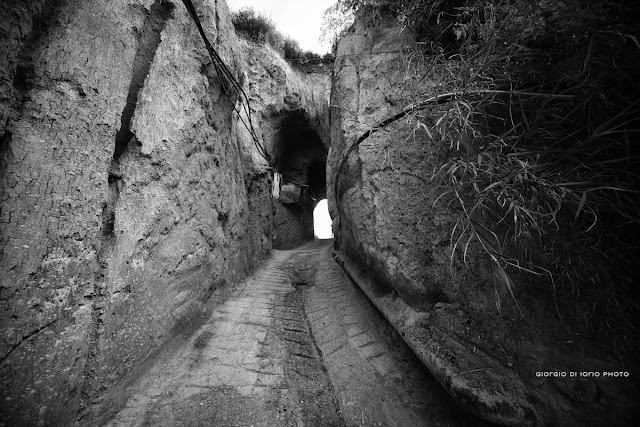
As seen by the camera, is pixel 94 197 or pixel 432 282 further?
pixel 432 282

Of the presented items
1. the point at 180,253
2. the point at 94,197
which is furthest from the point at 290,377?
the point at 94,197

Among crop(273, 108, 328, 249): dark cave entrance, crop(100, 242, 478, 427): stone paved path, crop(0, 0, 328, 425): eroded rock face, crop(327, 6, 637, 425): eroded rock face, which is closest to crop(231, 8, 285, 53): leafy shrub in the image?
crop(273, 108, 328, 249): dark cave entrance

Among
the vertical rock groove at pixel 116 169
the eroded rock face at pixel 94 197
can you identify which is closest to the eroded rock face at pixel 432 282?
the eroded rock face at pixel 94 197

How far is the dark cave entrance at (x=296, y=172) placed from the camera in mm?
8883

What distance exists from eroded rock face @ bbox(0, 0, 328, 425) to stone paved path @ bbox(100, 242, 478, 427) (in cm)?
31

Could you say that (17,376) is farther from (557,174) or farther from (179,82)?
(557,174)

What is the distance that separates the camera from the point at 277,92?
8.03m

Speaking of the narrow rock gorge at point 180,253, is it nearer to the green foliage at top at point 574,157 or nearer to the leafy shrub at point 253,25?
the green foliage at top at point 574,157

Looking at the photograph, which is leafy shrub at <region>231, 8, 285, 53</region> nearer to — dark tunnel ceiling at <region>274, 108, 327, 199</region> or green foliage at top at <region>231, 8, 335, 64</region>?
green foliage at top at <region>231, 8, 335, 64</region>

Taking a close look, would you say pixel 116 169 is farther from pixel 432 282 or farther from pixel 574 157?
pixel 574 157

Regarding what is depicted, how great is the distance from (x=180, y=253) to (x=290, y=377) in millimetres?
1657

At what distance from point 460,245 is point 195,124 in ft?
10.4

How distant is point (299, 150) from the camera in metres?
10.4

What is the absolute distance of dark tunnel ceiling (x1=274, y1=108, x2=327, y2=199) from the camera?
8945mm
